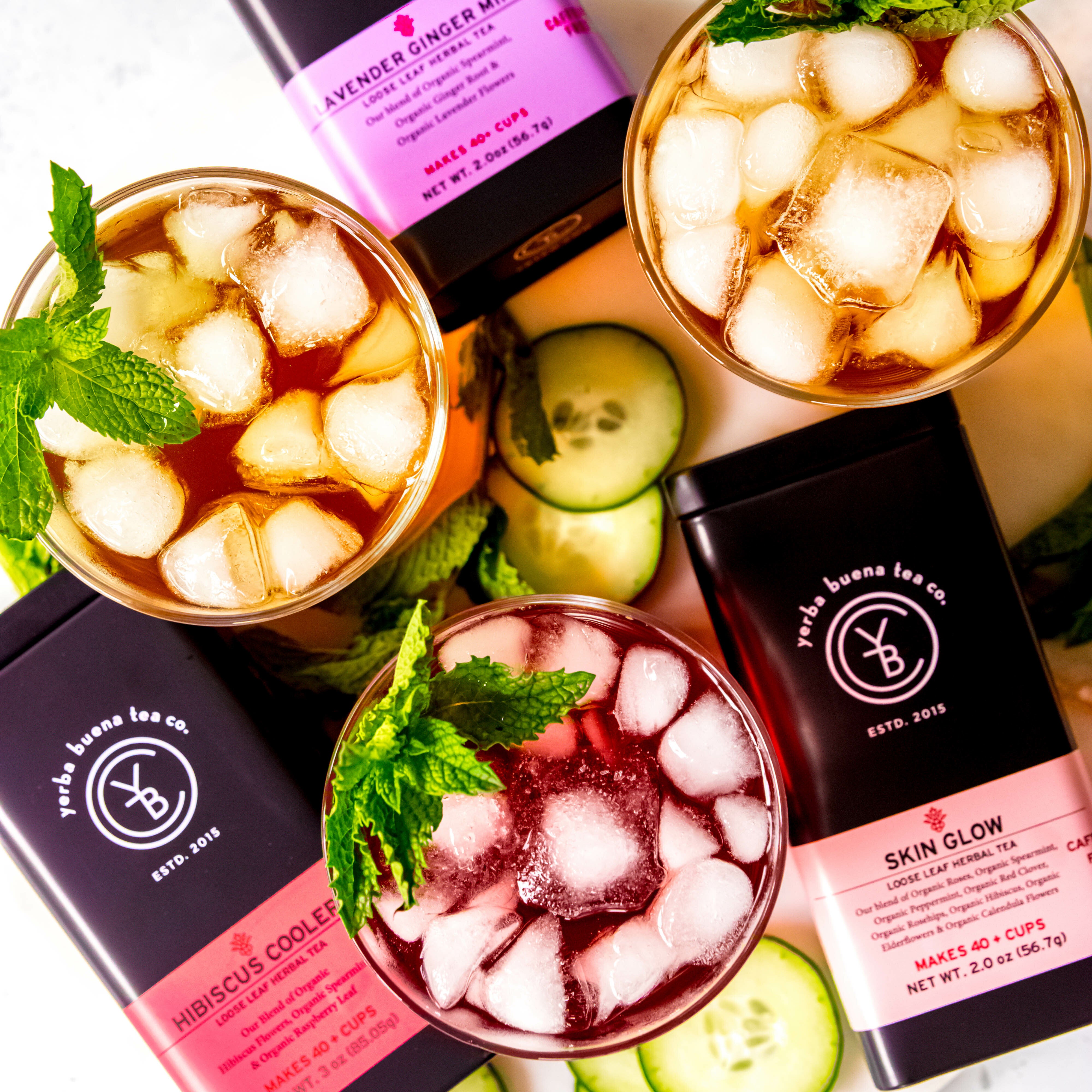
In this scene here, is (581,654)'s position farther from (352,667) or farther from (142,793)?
(142,793)

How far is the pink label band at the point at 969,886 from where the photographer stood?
1468 millimetres

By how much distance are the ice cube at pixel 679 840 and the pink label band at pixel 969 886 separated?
0.23 metres

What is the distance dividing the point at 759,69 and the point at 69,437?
1.12m

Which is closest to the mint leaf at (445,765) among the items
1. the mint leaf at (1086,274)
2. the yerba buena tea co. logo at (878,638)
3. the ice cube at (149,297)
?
the yerba buena tea co. logo at (878,638)

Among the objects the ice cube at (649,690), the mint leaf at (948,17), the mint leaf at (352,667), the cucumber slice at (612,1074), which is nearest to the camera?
the mint leaf at (948,17)

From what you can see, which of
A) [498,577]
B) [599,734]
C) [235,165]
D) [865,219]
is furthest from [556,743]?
[235,165]

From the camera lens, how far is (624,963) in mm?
1326

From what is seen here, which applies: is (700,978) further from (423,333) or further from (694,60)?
(694,60)

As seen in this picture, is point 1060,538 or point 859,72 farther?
point 1060,538

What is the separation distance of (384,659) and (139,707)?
401mm

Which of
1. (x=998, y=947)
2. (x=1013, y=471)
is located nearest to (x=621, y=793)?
(x=998, y=947)

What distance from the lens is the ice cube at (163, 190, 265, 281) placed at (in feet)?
4.44

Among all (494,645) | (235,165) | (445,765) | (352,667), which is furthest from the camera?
(235,165)

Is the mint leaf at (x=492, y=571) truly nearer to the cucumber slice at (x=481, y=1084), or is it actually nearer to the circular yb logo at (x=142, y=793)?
the circular yb logo at (x=142, y=793)
